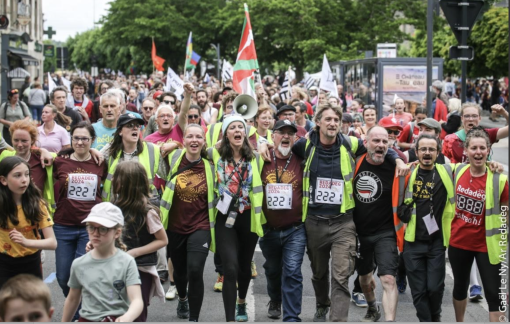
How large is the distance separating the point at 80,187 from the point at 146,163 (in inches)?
23.8

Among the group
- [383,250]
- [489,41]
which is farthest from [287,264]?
[489,41]

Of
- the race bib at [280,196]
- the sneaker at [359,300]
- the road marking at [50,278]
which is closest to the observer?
the race bib at [280,196]

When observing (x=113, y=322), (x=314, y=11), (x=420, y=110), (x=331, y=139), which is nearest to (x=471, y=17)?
(x=420, y=110)

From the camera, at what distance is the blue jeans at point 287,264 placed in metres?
7.09

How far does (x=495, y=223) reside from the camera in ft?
21.4

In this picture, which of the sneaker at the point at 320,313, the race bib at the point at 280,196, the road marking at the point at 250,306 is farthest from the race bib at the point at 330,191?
the road marking at the point at 250,306

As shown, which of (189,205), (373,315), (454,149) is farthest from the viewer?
(454,149)

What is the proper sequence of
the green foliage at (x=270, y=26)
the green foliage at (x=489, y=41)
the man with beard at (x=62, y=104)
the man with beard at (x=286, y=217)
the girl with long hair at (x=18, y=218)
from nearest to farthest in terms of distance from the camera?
the girl with long hair at (x=18, y=218) < the man with beard at (x=286, y=217) < the man with beard at (x=62, y=104) < the green foliage at (x=489, y=41) < the green foliage at (x=270, y=26)

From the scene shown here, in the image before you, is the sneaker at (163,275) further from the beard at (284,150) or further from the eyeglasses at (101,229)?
the eyeglasses at (101,229)

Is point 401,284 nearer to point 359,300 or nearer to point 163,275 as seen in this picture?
point 359,300

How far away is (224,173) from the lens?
7180mm

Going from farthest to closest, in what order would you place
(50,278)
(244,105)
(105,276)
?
(244,105) < (50,278) < (105,276)

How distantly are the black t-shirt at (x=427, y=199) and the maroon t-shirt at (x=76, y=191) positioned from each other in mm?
2713

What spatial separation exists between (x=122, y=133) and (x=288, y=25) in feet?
111
